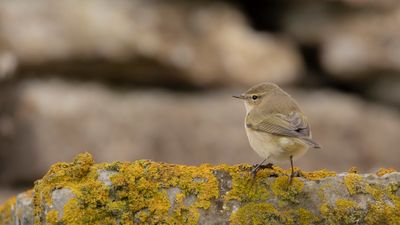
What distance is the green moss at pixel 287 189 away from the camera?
18.8ft

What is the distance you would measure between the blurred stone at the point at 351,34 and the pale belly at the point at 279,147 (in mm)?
7680

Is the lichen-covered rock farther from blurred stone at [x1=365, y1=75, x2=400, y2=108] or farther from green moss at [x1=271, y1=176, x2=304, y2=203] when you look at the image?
blurred stone at [x1=365, y1=75, x2=400, y2=108]

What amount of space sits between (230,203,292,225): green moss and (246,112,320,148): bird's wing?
3.24 ft

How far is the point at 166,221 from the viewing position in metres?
5.57

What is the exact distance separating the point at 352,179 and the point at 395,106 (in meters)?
9.31

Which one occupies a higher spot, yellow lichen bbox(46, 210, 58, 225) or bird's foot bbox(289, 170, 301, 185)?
bird's foot bbox(289, 170, 301, 185)

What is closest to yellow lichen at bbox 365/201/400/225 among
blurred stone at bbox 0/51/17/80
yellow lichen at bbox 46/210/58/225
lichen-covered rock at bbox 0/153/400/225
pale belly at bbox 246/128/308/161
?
lichen-covered rock at bbox 0/153/400/225

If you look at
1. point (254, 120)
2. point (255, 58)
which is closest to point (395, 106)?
point (255, 58)

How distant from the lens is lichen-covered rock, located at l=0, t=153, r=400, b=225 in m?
5.56

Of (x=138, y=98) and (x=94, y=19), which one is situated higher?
(x=94, y=19)

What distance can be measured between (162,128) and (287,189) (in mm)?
8096

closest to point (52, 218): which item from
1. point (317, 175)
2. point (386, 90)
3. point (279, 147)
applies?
point (317, 175)

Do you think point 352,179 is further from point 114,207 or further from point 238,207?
point 114,207

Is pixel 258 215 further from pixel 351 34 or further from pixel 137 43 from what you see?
pixel 351 34
